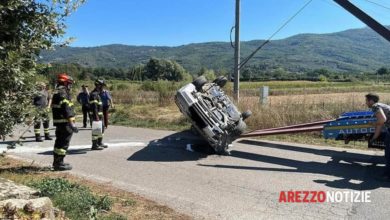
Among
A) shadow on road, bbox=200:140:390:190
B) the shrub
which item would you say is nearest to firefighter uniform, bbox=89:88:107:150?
shadow on road, bbox=200:140:390:190

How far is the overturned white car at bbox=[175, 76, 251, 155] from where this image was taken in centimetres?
1036

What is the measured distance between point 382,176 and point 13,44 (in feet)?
22.1

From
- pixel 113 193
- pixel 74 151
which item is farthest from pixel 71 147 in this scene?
pixel 113 193

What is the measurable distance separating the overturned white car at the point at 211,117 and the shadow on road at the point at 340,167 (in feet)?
1.71

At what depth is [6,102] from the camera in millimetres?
4688

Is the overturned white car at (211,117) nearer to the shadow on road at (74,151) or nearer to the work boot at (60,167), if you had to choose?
the shadow on road at (74,151)

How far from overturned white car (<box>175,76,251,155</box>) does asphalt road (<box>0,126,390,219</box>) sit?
1.40 ft

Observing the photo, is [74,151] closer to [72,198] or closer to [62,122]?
[62,122]

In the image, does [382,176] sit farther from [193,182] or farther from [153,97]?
[153,97]

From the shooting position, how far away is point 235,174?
28.2 feet

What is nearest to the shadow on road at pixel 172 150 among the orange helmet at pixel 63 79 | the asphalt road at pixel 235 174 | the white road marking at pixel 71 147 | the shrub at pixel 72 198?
the asphalt road at pixel 235 174

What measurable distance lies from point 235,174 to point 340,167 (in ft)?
7.78

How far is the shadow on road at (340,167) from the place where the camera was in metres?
7.86

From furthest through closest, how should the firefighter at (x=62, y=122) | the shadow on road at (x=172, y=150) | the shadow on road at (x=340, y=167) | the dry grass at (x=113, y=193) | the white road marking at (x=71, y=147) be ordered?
the white road marking at (x=71, y=147)
the shadow on road at (x=172, y=150)
the firefighter at (x=62, y=122)
the shadow on road at (x=340, y=167)
the dry grass at (x=113, y=193)
